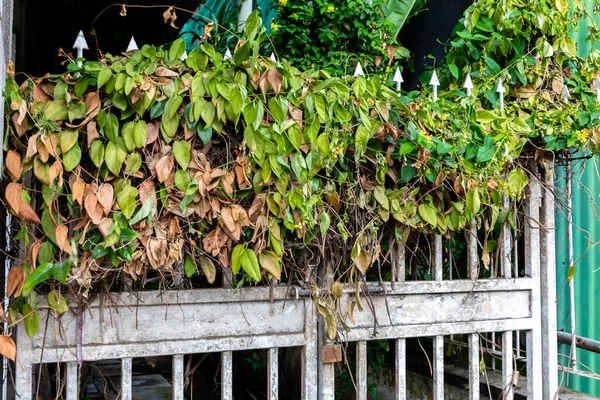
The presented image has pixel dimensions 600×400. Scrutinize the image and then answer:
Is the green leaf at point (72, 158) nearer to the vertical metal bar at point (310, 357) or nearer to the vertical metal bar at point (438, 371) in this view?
the vertical metal bar at point (310, 357)

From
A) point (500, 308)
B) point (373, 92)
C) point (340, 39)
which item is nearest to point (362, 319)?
point (500, 308)

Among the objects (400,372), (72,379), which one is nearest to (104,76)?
(72,379)

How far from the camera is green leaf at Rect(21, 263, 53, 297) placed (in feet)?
6.32

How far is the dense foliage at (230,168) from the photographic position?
2.00 m

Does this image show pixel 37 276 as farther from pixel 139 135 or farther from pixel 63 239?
pixel 139 135

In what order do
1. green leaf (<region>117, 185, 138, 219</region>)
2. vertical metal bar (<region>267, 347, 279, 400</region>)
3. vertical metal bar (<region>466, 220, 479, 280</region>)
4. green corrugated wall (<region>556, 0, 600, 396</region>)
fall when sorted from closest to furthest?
green leaf (<region>117, 185, 138, 219</region>)
vertical metal bar (<region>267, 347, 279, 400</region>)
vertical metal bar (<region>466, 220, 479, 280</region>)
green corrugated wall (<region>556, 0, 600, 396</region>)

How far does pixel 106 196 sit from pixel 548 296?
Answer: 2.08 meters

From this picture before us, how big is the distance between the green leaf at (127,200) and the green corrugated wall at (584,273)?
2.48 metres

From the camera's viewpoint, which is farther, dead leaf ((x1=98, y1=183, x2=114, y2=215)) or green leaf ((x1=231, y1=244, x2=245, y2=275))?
green leaf ((x1=231, y1=244, x2=245, y2=275))

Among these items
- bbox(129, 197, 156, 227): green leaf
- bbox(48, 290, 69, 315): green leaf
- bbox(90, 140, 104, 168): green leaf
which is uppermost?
bbox(90, 140, 104, 168): green leaf

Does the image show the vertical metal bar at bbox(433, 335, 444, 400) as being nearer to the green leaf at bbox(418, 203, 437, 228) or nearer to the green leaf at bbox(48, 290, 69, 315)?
the green leaf at bbox(418, 203, 437, 228)

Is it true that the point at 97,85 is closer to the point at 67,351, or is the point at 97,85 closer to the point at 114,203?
the point at 114,203

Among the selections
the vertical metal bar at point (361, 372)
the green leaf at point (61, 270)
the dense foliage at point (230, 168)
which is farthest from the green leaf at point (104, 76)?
the vertical metal bar at point (361, 372)

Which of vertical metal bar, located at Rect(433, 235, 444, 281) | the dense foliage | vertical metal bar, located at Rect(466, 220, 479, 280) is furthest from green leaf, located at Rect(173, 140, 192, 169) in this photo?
vertical metal bar, located at Rect(466, 220, 479, 280)
